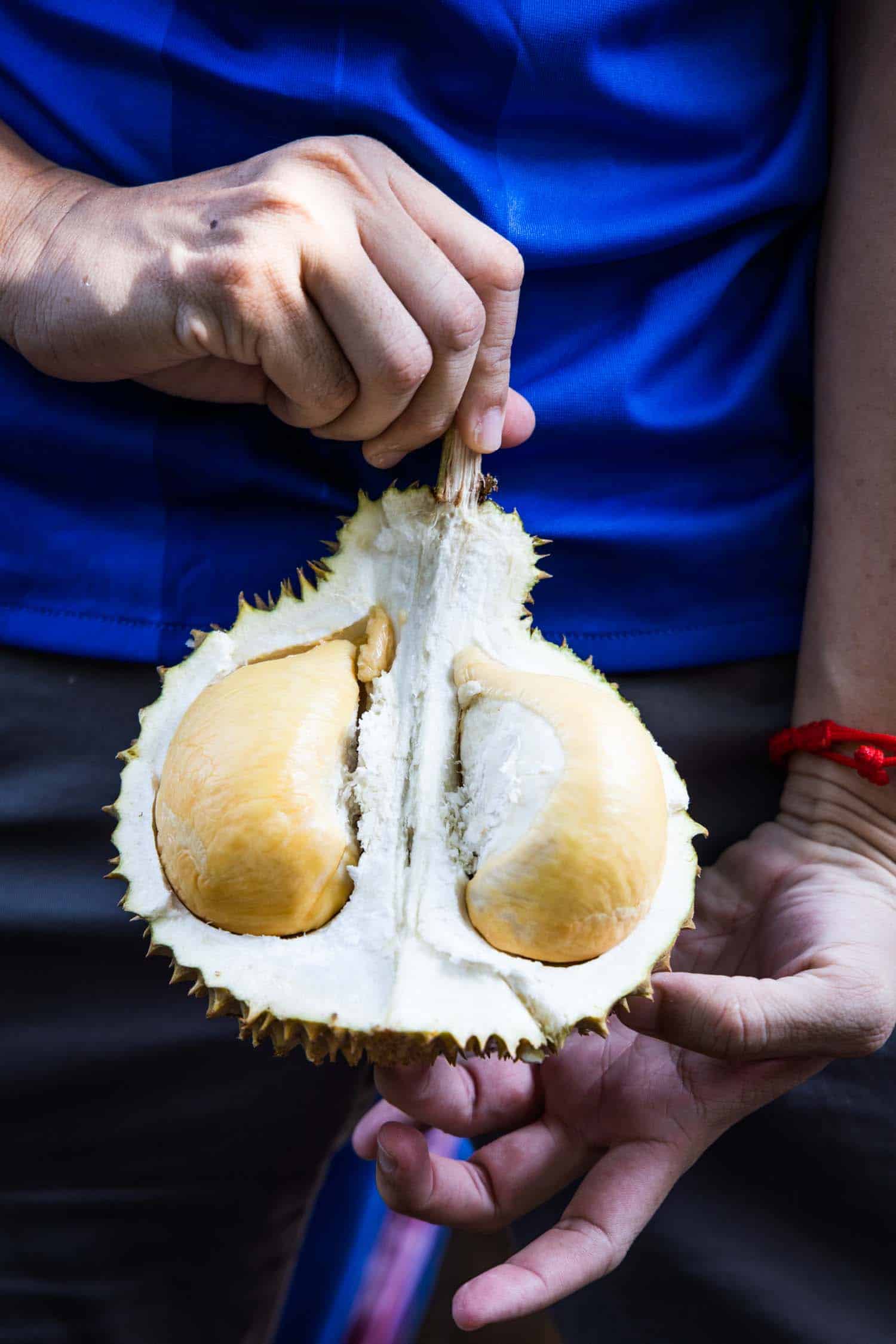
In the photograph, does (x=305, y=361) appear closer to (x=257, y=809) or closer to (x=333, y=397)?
(x=333, y=397)

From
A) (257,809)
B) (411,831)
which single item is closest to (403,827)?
(411,831)

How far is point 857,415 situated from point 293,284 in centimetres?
53

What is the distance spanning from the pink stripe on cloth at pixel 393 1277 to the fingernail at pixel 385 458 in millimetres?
1110

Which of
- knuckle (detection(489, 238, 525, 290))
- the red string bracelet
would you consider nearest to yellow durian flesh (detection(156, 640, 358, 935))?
knuckle (detection(489, 238, 525, 290))

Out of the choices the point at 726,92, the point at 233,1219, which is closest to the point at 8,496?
the point at 726,92

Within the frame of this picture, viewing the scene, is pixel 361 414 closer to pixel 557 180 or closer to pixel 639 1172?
pixel 557 180

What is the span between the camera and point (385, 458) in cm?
72

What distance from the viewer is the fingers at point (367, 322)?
603 millimetres

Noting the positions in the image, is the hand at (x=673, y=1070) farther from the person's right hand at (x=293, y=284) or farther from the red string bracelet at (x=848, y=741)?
the person's right hand at (x=293, y=284)

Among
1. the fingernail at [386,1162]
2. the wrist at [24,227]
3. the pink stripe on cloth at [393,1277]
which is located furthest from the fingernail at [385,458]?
the pink stripe on cloth at [393,1277]

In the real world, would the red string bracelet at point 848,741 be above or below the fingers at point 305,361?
below

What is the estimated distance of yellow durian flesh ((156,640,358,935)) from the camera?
589 mm

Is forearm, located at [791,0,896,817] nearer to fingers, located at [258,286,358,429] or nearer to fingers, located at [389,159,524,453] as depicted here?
fingers, located at [389,159,524,453]

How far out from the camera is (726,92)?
77 cm
